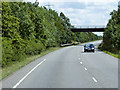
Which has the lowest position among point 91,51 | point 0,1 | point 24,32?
point 91,51

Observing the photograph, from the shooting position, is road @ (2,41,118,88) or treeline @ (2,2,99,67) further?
treeline @ (2,2,99,67)

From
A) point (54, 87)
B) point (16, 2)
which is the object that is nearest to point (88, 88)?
point (54, 87)

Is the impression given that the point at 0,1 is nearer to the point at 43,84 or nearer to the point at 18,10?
the point at 18,10

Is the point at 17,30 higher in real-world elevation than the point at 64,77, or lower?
higher

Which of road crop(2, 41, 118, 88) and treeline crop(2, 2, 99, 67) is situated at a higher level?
treeline crop(2, 2, 99, 67)

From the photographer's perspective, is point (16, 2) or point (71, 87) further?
point (16, 2)

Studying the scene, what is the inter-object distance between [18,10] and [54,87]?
21.1 meters

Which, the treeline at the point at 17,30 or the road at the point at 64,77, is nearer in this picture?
the road at the point at 64,77

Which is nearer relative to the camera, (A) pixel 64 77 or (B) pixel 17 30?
(A) pixel 64 77

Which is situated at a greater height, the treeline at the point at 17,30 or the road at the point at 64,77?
the treeline at the point at 17,30

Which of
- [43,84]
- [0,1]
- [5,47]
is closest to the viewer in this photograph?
[43,84]

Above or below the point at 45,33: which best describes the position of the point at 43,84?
below

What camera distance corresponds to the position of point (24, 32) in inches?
1275

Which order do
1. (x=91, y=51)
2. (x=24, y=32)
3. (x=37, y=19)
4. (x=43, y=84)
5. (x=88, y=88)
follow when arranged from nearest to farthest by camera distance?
(x=88, y=88) < (x=43, y=84) < (x=24, y=32) < (x=37, y=19) < (x=91, y=51)
